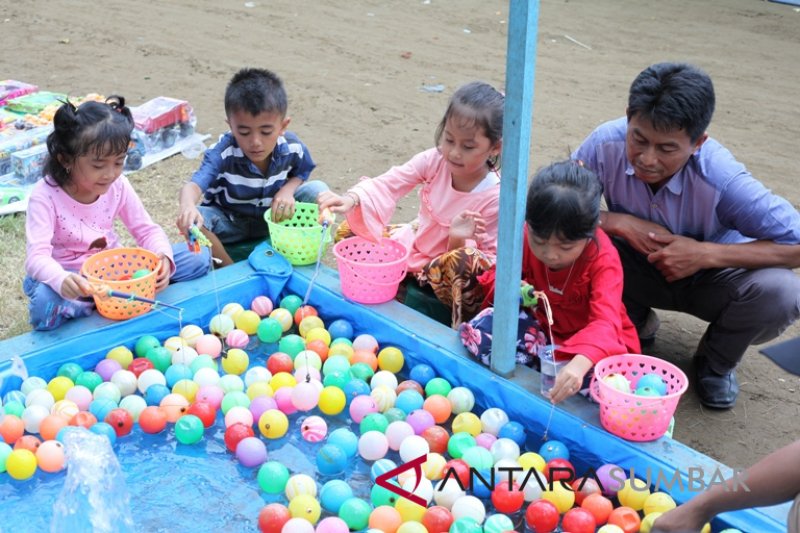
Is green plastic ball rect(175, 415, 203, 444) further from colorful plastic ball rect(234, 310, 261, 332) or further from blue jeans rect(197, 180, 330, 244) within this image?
blue jeans rect(197, 180, 330, 244)

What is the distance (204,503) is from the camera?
7.73 feet

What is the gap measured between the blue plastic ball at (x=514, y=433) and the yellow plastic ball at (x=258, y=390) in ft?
2.59

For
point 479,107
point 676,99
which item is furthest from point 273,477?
point 676,99

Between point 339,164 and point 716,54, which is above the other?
point 716,54

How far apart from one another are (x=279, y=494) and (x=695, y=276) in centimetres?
166

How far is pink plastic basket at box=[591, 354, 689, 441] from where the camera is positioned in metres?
2.28

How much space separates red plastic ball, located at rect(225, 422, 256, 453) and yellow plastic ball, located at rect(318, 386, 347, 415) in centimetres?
26

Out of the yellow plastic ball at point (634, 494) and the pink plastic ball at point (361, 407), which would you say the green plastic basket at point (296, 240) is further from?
the yellow plastic ball at point (634, 494)

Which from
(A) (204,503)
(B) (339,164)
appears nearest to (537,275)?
(A) (204,503)

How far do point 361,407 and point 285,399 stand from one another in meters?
0.26

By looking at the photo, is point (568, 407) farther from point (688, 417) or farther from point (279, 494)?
point (279, 494)

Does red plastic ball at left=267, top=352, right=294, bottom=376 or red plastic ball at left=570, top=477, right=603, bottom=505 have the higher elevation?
red plastic ball at left=570, top=477, right=603, bottom=505

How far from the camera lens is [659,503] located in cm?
224

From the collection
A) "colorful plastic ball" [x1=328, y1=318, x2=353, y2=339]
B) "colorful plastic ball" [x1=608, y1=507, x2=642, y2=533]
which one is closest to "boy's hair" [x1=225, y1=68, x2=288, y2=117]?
"colorful plastic ball" [x1=328, y1=318, x2=353, y2=339]
